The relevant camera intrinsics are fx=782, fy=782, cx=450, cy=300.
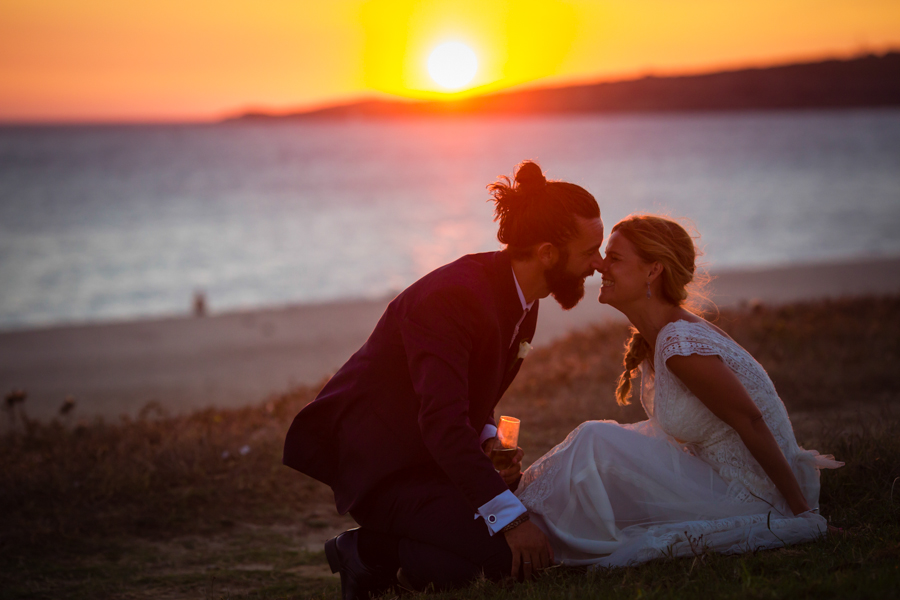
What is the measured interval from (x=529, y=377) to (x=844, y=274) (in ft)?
33.7

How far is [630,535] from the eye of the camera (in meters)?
3.20

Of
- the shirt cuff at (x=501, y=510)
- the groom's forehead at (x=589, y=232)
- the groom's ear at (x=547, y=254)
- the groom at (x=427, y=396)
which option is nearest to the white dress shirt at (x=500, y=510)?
the shirt cuff at (x=501, y=510)

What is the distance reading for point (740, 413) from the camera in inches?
125

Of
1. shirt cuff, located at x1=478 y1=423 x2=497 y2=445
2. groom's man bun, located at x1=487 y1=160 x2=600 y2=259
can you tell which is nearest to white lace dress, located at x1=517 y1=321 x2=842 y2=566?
shirt cuff, located at x1=478 y1=423 x2=497 y2=445

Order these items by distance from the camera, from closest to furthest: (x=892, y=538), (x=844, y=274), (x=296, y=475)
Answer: (x=892, y=538) → (x=296, y=475) → (x=844, y=274)

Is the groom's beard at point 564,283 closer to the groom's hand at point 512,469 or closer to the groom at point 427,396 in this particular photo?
the groom at point 427,396

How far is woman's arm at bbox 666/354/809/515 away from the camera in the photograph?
3.17 meters

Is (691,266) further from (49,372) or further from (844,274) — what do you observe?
(844,274)

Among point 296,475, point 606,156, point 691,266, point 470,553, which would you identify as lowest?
point 296,475

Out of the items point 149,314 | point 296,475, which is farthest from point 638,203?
point 296,475

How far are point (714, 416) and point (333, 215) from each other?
34411mm

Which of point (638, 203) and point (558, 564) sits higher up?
point (638, 203)

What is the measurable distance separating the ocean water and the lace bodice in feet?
2.03

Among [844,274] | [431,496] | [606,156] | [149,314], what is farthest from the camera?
[606,156]
